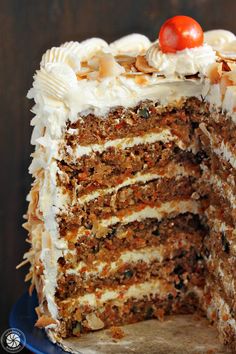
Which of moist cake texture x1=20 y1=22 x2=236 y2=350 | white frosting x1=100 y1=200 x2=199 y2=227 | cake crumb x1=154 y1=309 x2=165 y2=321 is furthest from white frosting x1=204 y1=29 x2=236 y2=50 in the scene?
cake crumb x1=154 y1=309 x2=165 y2=321

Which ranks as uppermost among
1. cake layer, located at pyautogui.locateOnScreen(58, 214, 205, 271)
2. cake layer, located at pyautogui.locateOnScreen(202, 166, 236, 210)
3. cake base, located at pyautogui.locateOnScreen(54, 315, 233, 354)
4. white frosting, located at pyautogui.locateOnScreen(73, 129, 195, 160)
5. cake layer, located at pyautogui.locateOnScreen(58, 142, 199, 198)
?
white frosting, located at pyautogui.locateOnScreen(73, 129, 195, 160)

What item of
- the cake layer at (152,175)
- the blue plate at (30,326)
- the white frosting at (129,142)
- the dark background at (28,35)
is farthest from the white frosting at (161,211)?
the dark background at (28,35)

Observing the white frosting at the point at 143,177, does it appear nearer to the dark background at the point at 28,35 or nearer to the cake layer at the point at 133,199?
the cake layer at the point at 133,199

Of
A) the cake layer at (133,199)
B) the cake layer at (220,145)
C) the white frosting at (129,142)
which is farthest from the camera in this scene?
the cake layer at (133,199)

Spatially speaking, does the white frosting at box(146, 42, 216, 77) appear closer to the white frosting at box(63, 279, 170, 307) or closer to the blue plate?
the white frosting at box(63, 279, 170, 307)

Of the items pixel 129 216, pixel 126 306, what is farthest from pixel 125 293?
pixel 129 216

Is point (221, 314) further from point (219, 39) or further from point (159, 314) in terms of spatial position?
point (219, 39)

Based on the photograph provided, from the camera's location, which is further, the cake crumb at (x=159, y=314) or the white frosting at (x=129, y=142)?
the cake crumb at (x=159, y=314)

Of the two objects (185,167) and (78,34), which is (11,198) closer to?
(78,34)
